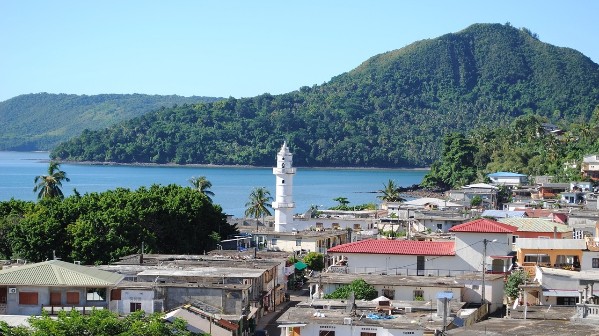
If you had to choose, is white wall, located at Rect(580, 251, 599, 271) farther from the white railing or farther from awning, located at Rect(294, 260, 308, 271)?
awning, located at Rect(294, 260, 308, 271)

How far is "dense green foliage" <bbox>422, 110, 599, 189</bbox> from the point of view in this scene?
410 ft

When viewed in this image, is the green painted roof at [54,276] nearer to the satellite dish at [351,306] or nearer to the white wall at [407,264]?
the satellite dish at [351,306]

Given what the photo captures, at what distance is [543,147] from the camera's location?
135 metres

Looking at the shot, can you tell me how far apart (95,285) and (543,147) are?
10870 cm

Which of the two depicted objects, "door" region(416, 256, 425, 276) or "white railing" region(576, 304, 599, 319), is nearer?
"white railing" region(576, 304, 599, 319)

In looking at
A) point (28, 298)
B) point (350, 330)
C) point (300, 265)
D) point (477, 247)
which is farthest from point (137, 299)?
point (300, 265)

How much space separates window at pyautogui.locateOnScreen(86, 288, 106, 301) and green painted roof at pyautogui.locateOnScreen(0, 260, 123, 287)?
0.95ft

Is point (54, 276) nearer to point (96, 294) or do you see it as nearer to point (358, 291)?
point (96, 294)

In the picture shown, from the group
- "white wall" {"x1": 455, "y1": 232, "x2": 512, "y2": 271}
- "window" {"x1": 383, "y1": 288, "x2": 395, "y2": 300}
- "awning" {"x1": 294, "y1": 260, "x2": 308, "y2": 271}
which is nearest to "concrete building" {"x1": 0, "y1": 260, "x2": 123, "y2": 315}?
"window" {"x1": 383, "y1": 288, "x2": 395, "y2": 300}

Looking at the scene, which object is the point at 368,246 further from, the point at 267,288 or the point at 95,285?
the point at 95,285

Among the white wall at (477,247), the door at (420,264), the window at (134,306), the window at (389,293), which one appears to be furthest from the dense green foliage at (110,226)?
the window at (134,306)

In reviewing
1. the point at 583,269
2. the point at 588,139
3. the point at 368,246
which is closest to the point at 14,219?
the point at 368,246

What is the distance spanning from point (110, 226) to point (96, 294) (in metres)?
20.2

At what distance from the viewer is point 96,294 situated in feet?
107
